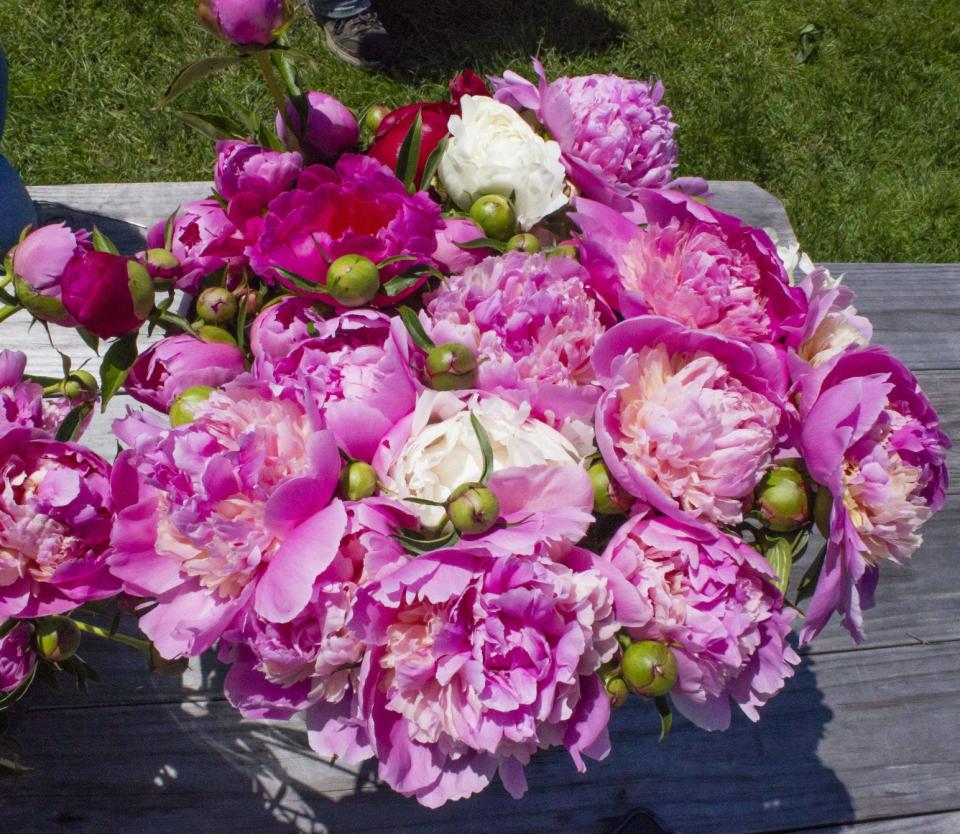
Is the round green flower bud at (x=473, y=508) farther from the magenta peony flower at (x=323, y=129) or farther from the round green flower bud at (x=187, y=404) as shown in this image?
the magenta peony flower at (x=323, y=129)

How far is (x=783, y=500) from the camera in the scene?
1.59 ft

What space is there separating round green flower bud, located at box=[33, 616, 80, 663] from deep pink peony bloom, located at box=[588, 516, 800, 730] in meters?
0.32

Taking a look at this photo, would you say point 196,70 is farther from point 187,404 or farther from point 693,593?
point 693,593

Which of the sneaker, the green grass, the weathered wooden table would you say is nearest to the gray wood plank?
the weathered wooden table

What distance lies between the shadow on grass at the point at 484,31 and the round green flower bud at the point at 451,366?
1597 mm

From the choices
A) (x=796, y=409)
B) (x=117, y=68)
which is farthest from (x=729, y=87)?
(x=796, y=409)

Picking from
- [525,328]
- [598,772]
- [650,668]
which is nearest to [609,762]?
[598,772]

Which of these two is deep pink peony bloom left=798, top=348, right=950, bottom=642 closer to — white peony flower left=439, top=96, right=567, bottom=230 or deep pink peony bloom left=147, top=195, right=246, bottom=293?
white peony flower left=439, top=96, right=567, bottom=230

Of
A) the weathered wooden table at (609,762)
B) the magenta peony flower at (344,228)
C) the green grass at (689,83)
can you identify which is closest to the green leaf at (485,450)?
the magenta peony flower at (344,228)

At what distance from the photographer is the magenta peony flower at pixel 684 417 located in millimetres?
455

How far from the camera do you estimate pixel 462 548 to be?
16.2 inches

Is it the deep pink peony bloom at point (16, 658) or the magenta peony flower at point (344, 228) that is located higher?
the magenta peony flower at point (344, 228)

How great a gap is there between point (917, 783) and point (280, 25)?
82 cm

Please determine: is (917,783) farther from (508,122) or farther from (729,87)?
(729,87)
